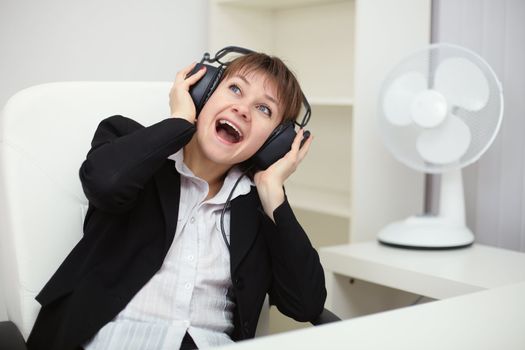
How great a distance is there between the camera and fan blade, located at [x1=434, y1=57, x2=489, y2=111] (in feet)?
6.19

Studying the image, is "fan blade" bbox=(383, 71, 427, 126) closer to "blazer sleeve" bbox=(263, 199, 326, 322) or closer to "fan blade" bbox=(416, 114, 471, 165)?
"fan blade" bbox=(416, 114, 471, 165)

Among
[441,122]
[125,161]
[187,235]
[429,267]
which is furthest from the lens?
[441,122]

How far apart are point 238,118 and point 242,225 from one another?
0.21 meters

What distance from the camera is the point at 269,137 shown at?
1.40 meters

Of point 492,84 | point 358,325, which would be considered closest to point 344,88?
point 492,84

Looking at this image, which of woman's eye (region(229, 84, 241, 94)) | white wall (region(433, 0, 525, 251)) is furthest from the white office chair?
white wall (region(433, 0, 525, 251))

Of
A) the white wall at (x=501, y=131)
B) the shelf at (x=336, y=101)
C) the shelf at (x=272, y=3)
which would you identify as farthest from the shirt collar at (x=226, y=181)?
the shelf at (x=272, y=3)

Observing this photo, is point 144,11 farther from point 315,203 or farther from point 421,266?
point 421,266

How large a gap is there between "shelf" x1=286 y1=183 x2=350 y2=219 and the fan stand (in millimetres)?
258

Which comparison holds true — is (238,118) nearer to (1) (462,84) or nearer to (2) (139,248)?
(2) (139,248)

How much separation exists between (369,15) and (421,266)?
826mm

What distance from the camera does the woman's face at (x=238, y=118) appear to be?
4.37ft

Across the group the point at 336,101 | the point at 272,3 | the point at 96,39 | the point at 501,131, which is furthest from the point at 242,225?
the point at 272,3

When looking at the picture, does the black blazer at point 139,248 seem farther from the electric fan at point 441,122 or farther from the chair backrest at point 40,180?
the electric fan at point 441,122
